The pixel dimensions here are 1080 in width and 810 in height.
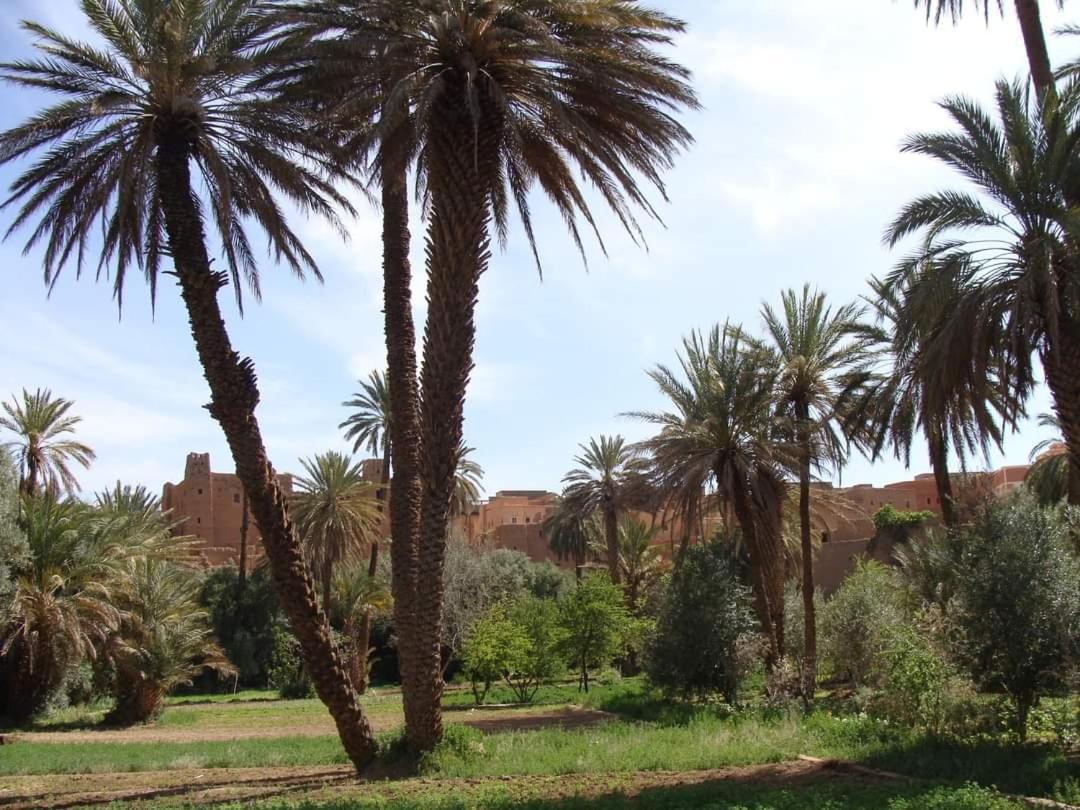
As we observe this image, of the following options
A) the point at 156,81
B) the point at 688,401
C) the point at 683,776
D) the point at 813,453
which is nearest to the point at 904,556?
the point at 813,453

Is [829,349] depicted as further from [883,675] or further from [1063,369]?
[1063,369]

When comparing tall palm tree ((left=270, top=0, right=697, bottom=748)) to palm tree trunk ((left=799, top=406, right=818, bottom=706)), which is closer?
tall palm tree ((left=270, top=0, right=697, bottom=748))

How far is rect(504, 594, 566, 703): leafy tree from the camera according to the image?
30.6 m

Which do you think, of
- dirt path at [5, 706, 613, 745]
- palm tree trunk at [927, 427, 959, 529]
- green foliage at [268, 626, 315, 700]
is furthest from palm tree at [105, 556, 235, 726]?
palm tree trunk at [927, 427, 959, 529]

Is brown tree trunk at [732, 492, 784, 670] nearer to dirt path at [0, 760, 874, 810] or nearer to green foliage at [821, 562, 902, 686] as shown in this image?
green foliage at [821, 562, 902, 686]

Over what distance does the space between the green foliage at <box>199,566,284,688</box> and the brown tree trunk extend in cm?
2888

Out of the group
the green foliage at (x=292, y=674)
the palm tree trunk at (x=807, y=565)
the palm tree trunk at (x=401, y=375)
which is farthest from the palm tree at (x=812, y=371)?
the green foliage at (x=292, y=674)

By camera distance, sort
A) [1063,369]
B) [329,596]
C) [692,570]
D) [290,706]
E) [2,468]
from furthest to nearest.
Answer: [329,596], [290,706], [2,468], [692,570], [1063,369]

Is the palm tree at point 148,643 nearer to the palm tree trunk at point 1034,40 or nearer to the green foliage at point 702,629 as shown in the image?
the green foliage at point 702,629

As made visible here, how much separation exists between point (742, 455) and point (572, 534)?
30.6 meters

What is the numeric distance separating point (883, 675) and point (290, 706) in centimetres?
2228

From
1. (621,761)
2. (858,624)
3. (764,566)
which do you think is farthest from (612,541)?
(621,761)

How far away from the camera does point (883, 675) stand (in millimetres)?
17219

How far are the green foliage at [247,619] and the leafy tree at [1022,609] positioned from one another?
37307mm
